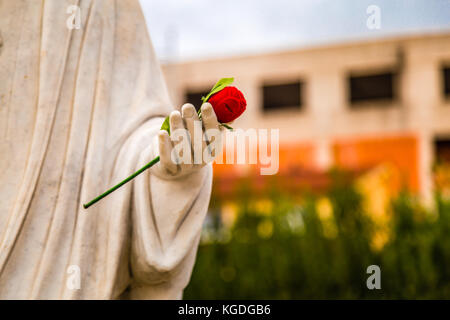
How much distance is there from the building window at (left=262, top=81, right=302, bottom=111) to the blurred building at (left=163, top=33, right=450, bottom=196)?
→ 0.03 meters

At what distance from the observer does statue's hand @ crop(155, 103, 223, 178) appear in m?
1.45

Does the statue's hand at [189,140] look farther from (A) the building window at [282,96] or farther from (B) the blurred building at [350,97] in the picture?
(A) the building window at [282,96]

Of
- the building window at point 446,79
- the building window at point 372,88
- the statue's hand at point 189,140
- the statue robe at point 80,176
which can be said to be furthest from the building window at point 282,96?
the statue's hand at point 189,140

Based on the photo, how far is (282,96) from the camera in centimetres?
1909

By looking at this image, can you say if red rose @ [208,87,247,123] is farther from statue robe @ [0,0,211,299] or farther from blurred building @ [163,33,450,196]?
blurred building @ [163,33,450,196]

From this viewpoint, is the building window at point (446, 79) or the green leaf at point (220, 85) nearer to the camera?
the green leaf at point (220, 85)

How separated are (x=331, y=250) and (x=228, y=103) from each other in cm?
583

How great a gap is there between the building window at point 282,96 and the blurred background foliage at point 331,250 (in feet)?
37.9

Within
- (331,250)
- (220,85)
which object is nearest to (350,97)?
(331,250)

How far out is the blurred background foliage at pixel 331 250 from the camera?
6199 mm

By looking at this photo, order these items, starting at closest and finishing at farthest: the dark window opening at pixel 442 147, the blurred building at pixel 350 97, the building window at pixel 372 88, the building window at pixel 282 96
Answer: the blurred building at pixel 350 97, the dark window opening at pixel 442 147, the building window at pixel 372 88, the building window at pixel 282 96
